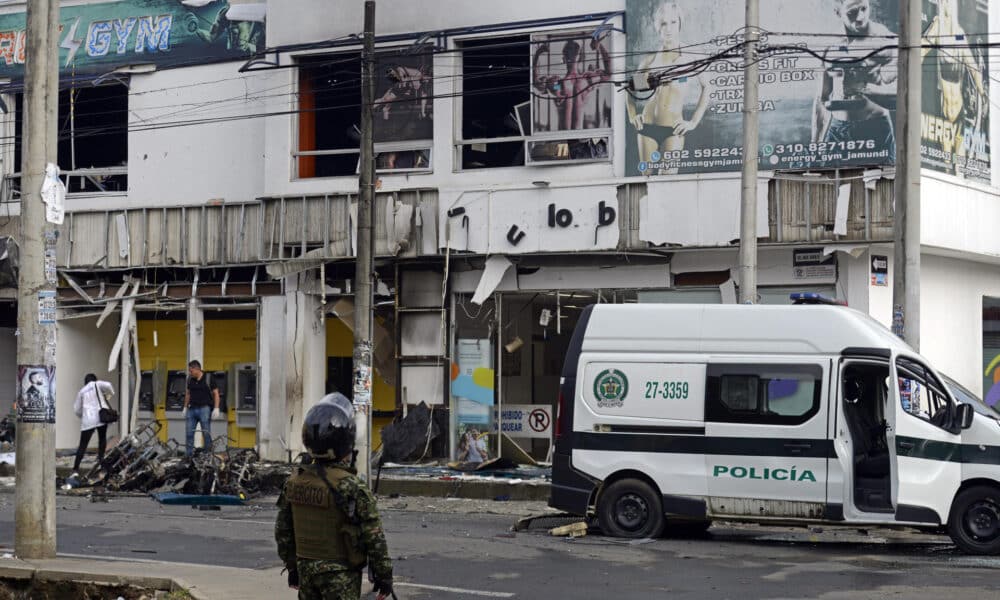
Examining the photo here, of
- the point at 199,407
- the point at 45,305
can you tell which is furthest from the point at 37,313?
the point at 199,407

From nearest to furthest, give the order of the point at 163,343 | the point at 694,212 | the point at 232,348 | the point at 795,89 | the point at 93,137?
the point at 795,89
the point at 694,212
the point at 232,348
the point at 163,343
the point at 93,137

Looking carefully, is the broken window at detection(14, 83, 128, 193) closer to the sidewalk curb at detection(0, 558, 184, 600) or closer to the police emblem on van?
the police emblem on van

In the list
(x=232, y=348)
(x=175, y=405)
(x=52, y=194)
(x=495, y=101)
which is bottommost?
(x=175, y=405)

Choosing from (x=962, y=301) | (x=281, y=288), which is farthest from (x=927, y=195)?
(x=281, y=288)

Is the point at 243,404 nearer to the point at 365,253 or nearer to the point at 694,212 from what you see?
the point at 365,253

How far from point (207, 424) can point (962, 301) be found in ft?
41.2

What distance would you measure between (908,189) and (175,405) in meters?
16.0

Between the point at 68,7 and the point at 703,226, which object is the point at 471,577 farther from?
the point at 68,7

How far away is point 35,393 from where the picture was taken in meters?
11.7

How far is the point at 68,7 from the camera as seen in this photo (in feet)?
91.7

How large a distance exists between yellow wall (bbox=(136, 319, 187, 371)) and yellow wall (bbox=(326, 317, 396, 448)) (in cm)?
317

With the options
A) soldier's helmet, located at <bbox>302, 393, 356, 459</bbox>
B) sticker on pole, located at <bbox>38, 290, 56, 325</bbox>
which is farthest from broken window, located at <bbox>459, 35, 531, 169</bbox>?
soldier's helmet, located at <bbox>302, 393, 356, 459</bbox>

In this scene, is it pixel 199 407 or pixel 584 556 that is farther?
pixel 199 407

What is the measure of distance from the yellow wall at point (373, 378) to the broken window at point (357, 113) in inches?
118
